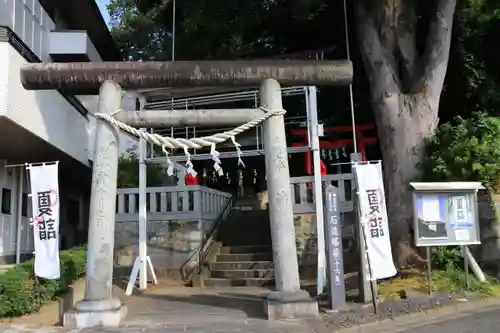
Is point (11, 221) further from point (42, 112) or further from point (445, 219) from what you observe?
point (445, 219)

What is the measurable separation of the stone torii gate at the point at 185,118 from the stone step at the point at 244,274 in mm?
4746

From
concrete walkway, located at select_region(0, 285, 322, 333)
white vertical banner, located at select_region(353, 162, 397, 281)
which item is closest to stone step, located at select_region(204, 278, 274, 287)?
concrete walkway, located at select_region(0, 285, 322, 333)

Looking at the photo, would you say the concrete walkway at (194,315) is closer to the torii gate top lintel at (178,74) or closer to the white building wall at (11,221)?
the white building wall at (11,221)

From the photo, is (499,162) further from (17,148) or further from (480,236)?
(17,148)

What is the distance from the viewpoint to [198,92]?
12.9 metres

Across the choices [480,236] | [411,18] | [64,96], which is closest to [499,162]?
[480,236]

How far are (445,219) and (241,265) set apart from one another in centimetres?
610

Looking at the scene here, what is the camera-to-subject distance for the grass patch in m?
10.4

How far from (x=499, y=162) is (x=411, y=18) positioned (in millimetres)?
4138

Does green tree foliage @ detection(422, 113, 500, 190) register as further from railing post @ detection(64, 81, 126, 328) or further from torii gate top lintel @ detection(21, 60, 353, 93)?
railing post @ detection(64, 81, 126, 328)

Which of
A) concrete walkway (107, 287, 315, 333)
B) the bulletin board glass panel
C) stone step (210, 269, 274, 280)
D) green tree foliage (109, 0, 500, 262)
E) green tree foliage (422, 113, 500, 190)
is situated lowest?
concrete walkway (107, 287, 315, 333)

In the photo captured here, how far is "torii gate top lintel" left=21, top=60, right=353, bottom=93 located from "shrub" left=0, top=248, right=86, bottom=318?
336 cm

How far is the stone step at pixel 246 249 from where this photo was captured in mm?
15406

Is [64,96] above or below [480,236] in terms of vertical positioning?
above
